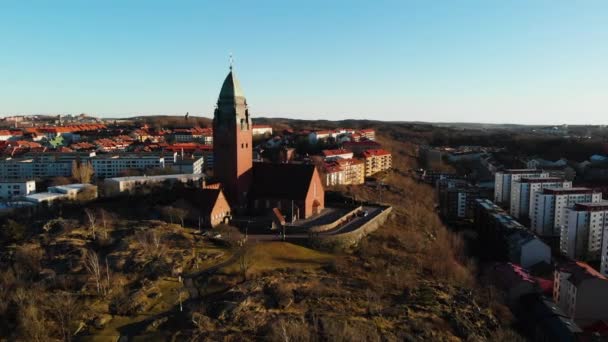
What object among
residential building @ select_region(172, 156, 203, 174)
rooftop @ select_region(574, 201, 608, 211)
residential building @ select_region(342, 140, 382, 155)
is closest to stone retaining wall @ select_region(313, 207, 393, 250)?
rooftop @ select_region(574, 201, 608, 211)

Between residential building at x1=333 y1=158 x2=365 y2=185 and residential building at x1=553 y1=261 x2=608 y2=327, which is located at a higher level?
residential building at x1=333 y1=158 x2=365 y2=185

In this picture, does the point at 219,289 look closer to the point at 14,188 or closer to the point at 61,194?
the point at 61,194

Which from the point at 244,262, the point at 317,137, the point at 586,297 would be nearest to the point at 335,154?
the point at 317,137

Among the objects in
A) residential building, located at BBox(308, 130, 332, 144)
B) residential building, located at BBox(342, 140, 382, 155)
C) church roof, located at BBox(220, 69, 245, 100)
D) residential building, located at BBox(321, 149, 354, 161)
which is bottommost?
residential building, located at BBox(321, 149, 354, 161)

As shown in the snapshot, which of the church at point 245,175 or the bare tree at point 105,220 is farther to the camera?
the church at point 245,175

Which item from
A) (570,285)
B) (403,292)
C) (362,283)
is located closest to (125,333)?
(362,283)

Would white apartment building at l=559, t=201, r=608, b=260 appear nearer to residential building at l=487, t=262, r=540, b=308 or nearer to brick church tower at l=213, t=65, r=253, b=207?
residential building at l=487, t=262, r=540, b=308

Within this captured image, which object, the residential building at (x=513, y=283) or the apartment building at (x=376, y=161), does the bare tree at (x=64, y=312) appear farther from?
the apartment building at (x=376, y=161)

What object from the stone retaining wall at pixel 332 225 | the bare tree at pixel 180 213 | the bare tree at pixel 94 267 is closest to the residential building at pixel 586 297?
the stone retaining wall at pixel 332 225

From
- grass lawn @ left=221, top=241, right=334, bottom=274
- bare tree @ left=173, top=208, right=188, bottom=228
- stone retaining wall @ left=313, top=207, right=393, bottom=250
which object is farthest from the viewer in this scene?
bare tree @ left=173, top=208, right=188, bottom=228
